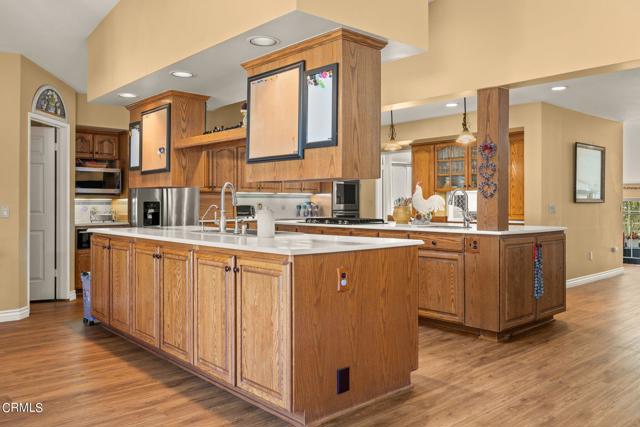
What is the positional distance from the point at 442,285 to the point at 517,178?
331cm

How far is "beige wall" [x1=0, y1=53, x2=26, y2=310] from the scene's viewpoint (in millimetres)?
5016

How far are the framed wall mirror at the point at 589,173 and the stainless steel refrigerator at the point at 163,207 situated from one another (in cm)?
538

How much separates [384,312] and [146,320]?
190cm

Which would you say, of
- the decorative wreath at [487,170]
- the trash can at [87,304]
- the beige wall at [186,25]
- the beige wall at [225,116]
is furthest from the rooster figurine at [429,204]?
the beige wall at [225,116]

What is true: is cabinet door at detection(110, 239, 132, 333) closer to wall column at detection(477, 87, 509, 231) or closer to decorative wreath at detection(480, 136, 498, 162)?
wall column at detection(477, 87, 509, 231)

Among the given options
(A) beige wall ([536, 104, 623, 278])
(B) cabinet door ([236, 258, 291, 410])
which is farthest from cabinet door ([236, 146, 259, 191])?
(B) cabinet door ([236, 258, 291, 410])

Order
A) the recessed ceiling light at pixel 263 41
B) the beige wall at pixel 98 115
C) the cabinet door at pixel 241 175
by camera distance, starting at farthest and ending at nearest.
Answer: the cabinet door at pixel 241 175, the beige wall at pixel 98 115, the recessed ceiling light at pixel 263 41

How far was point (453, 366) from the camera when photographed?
355cm

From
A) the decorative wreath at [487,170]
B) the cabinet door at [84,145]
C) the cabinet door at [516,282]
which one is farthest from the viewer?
the cabinet door at [84,145]

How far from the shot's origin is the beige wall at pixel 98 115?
21.6 ft

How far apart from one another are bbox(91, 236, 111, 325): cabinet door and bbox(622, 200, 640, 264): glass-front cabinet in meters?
9.28

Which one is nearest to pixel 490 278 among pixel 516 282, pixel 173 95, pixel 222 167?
pixel 516 282

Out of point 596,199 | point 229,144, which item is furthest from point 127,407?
point 596,199

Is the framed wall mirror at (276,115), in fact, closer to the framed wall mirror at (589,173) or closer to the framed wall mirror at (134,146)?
the framed wall mirror at (134,146)
